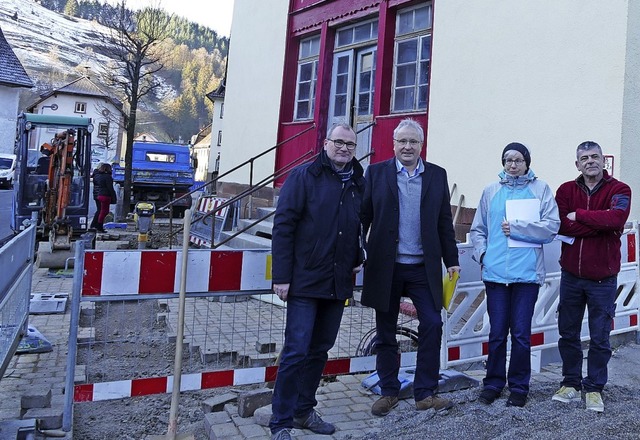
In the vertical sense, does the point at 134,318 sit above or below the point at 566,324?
below

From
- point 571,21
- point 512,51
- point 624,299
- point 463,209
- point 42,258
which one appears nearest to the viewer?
point 624,299

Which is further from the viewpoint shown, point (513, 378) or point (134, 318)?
point (134, 318)

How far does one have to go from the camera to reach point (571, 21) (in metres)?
6.63

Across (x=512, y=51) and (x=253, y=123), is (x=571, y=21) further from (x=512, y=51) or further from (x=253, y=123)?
(x=253, y=123)

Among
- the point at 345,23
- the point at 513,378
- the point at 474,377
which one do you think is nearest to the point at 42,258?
the point at 345,23

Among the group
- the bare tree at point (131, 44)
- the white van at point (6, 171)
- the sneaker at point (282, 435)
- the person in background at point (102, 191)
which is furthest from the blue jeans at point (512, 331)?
the white van at point (6, 171)

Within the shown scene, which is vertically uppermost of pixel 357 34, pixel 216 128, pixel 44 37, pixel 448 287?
pixel 44 37

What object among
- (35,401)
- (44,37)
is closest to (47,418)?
(35,401)

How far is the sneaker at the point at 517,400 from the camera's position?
403 cm

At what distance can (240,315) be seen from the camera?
7496 millimetres

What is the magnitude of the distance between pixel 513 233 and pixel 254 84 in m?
10.3

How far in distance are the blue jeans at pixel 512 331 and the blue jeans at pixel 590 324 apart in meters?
0.33

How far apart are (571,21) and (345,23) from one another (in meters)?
5.19

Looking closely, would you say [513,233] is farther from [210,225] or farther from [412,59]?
[210,225]
